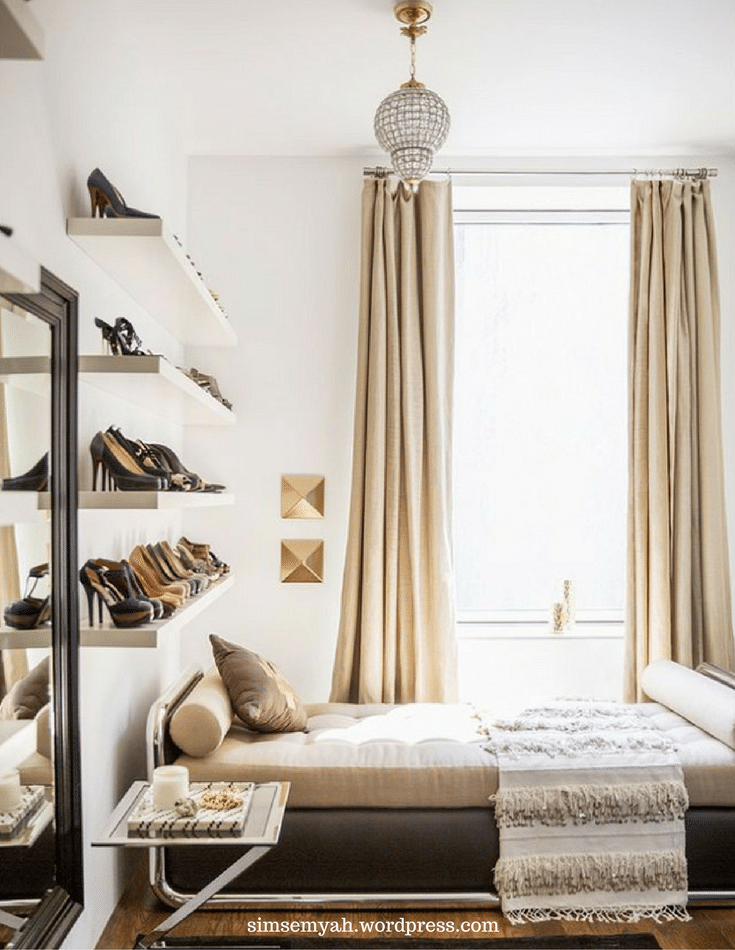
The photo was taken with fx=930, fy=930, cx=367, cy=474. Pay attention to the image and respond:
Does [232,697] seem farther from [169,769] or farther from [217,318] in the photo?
[217,318]

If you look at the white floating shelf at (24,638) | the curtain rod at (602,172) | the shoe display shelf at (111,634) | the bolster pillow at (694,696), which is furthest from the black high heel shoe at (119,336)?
the bolster pillow at (694,696)

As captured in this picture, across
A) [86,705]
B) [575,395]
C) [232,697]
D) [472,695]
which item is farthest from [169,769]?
[575,395]

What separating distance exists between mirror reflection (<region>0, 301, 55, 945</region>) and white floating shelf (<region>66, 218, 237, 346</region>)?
435 millimetres

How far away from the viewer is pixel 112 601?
2369 mm

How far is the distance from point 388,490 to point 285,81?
1.65 meters

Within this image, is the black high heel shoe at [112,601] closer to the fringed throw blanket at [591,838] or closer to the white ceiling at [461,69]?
the fringed throw blanket at [591,838]

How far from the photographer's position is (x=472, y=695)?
418cm

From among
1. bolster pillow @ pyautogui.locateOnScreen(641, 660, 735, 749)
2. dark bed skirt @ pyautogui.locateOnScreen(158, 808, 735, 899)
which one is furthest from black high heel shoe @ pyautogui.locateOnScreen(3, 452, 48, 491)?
bolster pillow @ pyautogui.locateOnScreen(641, 660, 735, 749)

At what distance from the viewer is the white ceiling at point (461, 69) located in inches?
114

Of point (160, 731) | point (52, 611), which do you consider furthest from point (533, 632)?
point (52, 611)

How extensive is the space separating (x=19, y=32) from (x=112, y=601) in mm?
1442

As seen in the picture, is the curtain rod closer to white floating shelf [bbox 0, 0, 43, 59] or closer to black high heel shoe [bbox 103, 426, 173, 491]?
black high heel shoe [bbox 103, 426, 173, 491]

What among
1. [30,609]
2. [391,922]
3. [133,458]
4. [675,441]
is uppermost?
[675,441]

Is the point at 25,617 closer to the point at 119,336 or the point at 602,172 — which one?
the point at 119,336
